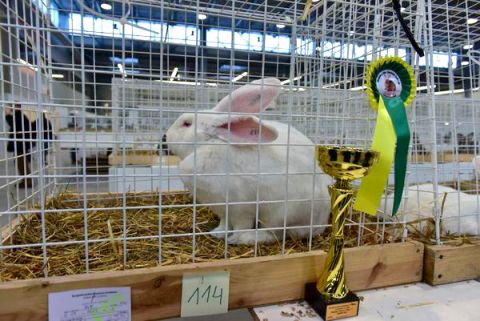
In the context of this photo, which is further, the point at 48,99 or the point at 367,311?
the point at 48,99

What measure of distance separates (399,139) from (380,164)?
0.24 feet

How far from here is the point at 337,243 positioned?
71cm

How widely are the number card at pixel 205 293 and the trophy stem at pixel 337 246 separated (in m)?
0.21

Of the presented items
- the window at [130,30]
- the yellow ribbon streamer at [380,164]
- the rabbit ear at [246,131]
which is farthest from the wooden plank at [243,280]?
the window at [130,30]

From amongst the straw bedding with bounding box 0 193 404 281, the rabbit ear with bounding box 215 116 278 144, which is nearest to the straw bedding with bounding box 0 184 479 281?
the straw bedding with bounding box 0 193 404 281

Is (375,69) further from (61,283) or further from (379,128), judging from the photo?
(61,283)

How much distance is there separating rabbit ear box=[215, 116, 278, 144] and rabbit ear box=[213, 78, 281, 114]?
0.10 feet

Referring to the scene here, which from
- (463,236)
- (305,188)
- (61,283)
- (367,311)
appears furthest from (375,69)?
(61,283)

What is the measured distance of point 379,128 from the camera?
0.73 meters

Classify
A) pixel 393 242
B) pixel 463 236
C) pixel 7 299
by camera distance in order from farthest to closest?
pixel 463 236 → pixel 393 242 → pixel 7 299

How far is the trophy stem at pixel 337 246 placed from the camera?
701 millimetres

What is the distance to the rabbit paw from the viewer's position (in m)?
0.98

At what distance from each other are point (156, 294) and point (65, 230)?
0.53 meters

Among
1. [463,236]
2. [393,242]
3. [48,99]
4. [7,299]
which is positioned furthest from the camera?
[48,99]
